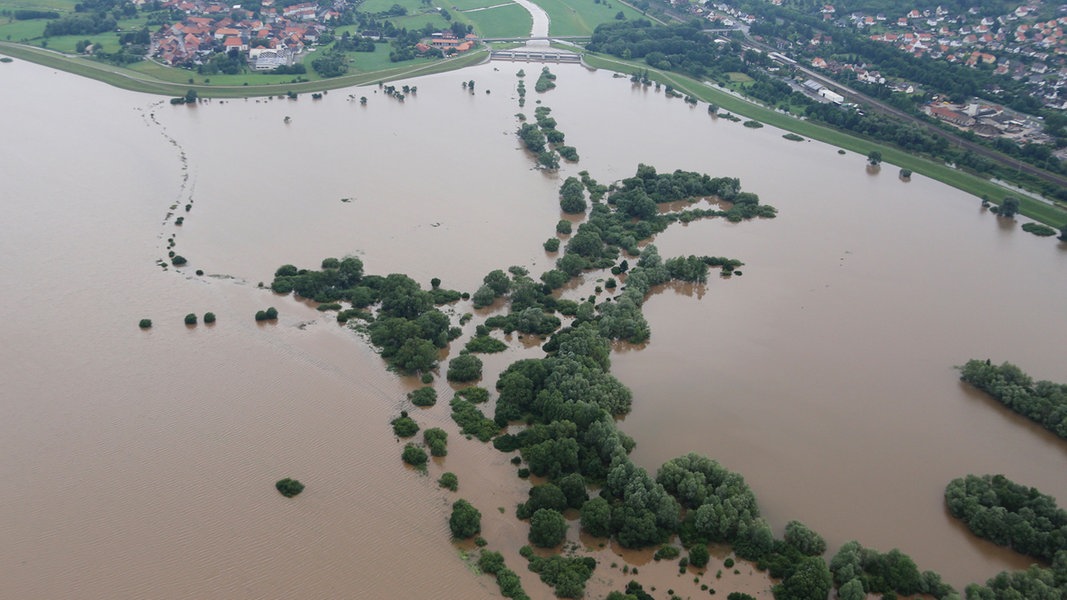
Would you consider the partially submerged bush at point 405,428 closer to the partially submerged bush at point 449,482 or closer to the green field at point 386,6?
the partially submerged bush at point 449,482

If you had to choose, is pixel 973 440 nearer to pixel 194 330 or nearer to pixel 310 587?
pixel 310 587

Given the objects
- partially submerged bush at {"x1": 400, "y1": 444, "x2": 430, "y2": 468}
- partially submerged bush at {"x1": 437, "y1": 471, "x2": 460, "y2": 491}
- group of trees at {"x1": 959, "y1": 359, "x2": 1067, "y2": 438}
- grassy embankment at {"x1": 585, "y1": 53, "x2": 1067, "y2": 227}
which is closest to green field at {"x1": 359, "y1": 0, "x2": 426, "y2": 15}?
grassy embankment at {"x1": 585, "y1": 53, "x2": 1067, "y2": 227}

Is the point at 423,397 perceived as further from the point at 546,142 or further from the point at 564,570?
the point at 546,142

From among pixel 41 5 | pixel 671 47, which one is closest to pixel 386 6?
pixel 671 47

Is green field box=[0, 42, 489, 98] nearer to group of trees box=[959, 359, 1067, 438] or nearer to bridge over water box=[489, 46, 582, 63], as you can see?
bridge over water box=[489, 46, 582, 63]

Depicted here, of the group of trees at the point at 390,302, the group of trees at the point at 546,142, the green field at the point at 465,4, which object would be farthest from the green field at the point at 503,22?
the group of trees at the point at 390,302

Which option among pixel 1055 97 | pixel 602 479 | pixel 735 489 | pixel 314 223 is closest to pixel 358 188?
pixel 314 223
